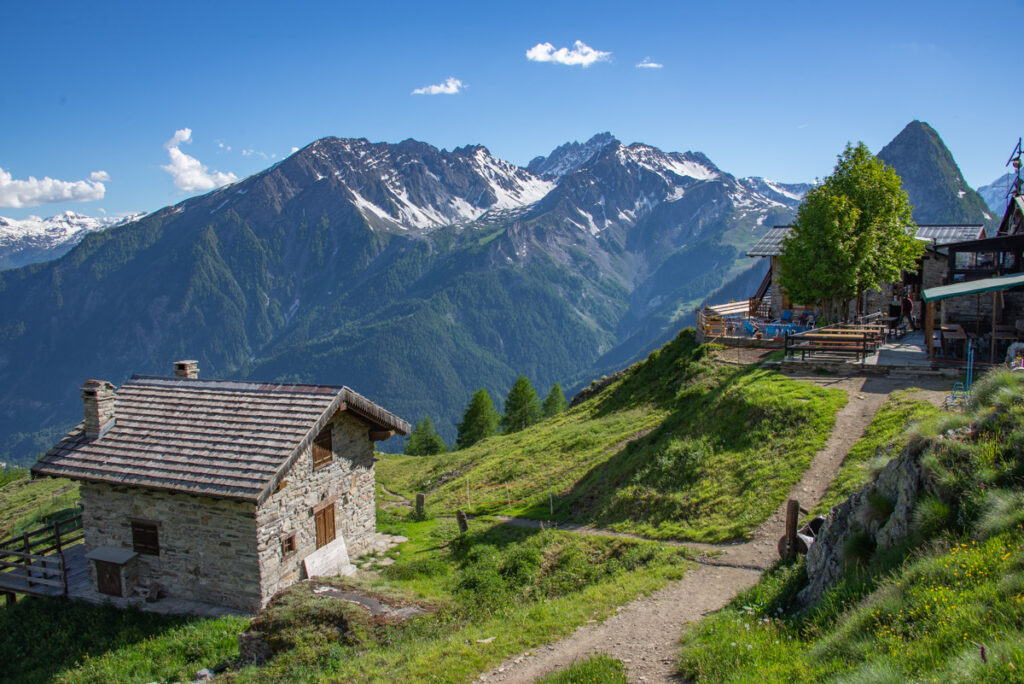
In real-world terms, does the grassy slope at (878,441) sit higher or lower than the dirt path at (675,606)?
higher

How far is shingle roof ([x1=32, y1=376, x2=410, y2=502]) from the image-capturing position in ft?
62.8

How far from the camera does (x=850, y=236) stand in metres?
33.1

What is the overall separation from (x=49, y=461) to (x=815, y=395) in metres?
28.9

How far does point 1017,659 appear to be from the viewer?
6059mm

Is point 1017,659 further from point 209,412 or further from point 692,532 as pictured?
point 209,412

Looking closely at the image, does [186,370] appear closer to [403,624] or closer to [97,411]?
[97,411]

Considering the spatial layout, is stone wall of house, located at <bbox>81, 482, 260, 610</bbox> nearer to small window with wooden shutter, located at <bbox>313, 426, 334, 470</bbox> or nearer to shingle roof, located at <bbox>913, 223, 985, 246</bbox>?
small window with wooden shutter, located at <bbox>313, 426, 334, 470</bbox>

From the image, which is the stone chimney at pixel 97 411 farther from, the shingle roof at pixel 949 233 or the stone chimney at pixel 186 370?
the shingle roof at pixel 949 233

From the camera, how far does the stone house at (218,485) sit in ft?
62.0

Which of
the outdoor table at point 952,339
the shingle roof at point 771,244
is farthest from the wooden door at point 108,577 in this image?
the shingle roof at point 771,244

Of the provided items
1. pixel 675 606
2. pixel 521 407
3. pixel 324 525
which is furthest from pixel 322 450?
pixel 521 407

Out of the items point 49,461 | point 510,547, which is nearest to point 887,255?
point 510,547

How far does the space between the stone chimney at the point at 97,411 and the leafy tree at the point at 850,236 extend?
111 feet

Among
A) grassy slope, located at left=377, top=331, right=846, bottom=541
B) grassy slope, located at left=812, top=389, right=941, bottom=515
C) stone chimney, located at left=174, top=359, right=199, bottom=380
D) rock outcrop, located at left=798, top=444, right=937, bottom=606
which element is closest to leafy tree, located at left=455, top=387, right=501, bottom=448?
grassy slope, located at left=377, top=331, right=846, bottom=541
